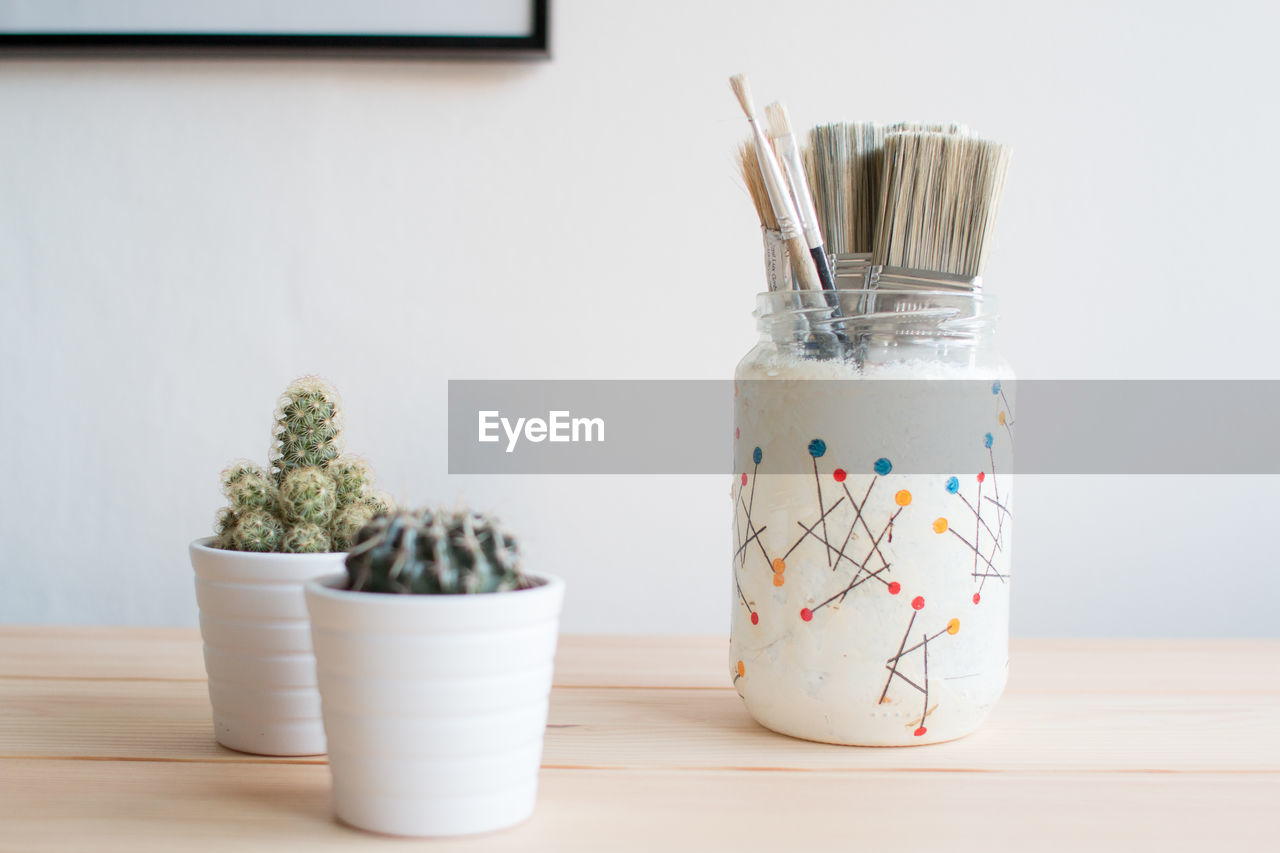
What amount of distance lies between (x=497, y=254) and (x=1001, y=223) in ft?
1.65

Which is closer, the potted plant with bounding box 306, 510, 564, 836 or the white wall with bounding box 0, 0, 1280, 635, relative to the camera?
the potted plant with bounding box 306, 510, 564, 836

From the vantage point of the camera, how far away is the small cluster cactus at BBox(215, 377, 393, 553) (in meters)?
0.51

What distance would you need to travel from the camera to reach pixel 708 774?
0.49 meters

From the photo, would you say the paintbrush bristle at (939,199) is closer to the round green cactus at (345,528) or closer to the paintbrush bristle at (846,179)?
the paintbrush bristle at (846,179)

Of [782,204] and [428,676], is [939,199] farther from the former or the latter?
[428,676]

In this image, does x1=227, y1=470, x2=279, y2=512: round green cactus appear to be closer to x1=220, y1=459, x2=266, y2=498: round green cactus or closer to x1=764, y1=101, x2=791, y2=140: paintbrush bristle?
x1=220, y1=459, x2=266, y2=498: round green cactus

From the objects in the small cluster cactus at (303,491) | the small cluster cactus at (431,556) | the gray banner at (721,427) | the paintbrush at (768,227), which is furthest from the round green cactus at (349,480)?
the gray banner at (721,427)

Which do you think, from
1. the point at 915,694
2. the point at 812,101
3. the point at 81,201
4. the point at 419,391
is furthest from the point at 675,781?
the point at 81,201

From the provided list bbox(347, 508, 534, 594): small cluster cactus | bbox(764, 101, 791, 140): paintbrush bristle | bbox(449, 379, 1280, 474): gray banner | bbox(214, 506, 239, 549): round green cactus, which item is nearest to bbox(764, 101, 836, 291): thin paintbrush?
bbox(764, 101, 791, 140): paintbrush bristle

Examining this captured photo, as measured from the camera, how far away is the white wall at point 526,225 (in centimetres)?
97

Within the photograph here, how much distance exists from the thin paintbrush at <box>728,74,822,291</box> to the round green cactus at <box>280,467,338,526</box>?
0.28 m

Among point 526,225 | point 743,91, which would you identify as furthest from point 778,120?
point 526,225

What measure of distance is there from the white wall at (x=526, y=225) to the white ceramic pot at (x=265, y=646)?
491mm

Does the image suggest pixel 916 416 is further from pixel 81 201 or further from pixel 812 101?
pixel 81 201
